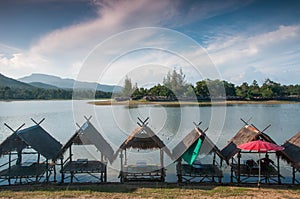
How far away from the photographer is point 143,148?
456 inches

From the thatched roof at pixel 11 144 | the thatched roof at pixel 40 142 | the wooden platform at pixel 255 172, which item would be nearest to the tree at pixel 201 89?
the wooden platform at pixel 255 172

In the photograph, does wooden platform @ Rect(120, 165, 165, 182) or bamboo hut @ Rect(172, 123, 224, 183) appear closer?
bamboo hut @ Rect(172, 123, 224, 183)

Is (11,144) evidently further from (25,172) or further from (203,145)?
(203,145)

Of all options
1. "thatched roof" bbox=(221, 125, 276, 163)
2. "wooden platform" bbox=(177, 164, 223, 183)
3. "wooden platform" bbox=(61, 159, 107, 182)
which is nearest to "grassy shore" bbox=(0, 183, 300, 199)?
"wooden platform" bbox=(177, 164, 223, 183)

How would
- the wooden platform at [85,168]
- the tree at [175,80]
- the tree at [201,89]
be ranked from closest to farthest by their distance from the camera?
the wooden platform at [85,168]
the tree at [175,80]
the tree at [201,89]

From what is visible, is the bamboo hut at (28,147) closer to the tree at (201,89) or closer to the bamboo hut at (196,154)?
the bamboo hut at (196,154)

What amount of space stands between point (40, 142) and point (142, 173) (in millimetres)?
4787

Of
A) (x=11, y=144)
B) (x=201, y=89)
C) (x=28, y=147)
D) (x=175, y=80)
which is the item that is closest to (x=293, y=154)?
(x=28, y=147)

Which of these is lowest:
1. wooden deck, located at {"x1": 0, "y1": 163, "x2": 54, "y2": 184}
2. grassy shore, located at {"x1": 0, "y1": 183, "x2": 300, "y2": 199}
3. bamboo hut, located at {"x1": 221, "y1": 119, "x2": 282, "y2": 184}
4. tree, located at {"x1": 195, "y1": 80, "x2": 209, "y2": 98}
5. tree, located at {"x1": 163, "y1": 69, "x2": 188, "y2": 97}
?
grassy shore, located at {"x1": 0, "y1": 183, "x2": 300, "y2": 199}

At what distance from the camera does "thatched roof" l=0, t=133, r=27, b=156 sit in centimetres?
1100

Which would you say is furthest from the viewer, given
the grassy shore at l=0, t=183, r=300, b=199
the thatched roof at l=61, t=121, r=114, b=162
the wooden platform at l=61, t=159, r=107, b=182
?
the thatched roof at l=61, t=121, r=114, b=162

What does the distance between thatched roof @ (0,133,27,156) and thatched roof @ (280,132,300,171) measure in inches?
447

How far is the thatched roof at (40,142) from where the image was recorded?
10.8 m

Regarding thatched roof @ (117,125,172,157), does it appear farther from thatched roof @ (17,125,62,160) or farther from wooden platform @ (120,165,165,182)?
thatched roof @ (17,125,62,160)
